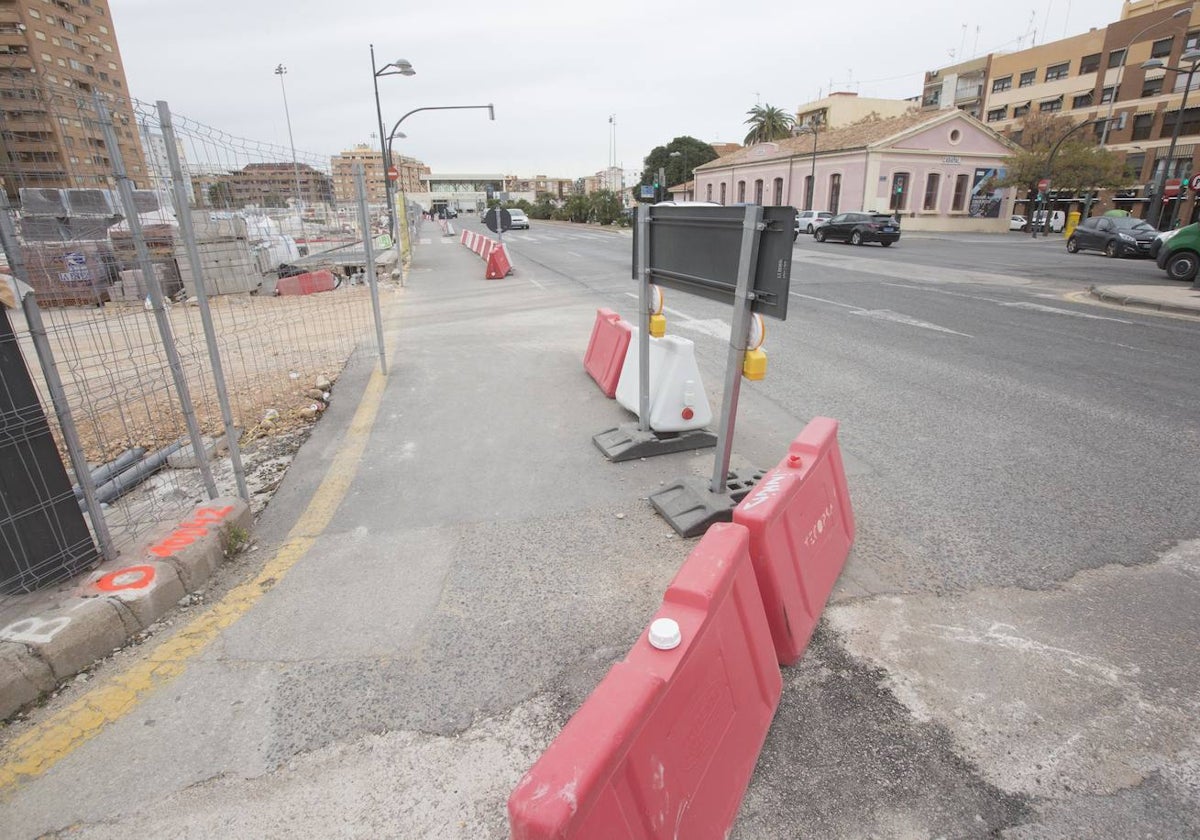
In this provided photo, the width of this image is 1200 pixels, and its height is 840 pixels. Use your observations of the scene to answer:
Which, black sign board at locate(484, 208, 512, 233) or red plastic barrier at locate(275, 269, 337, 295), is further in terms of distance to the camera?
black sign board at locate(484, 208, 512, 233)

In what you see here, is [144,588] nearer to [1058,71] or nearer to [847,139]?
[847,139]

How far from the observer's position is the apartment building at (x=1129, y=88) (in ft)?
136

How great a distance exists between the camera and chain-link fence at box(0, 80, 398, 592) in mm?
2762

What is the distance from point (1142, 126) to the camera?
44.3 meters

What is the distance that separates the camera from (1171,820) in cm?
185

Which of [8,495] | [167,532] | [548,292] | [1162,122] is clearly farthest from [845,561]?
[1162,122]

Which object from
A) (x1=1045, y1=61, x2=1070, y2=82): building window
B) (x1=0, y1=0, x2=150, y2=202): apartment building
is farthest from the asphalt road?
(x1=1045, y1=61, x2=1070, y2=82): building window

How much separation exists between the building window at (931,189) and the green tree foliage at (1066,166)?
4228 mm

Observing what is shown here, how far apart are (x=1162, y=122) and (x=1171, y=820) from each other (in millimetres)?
59240

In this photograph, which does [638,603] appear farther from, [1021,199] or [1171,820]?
[1021,199]

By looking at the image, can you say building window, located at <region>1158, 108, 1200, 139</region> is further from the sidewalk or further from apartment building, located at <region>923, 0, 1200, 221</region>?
the sidewalk

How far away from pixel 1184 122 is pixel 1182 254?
4149cm

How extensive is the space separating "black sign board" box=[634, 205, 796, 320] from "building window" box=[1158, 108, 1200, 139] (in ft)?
184

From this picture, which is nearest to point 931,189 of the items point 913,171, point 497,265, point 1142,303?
point 913,171
